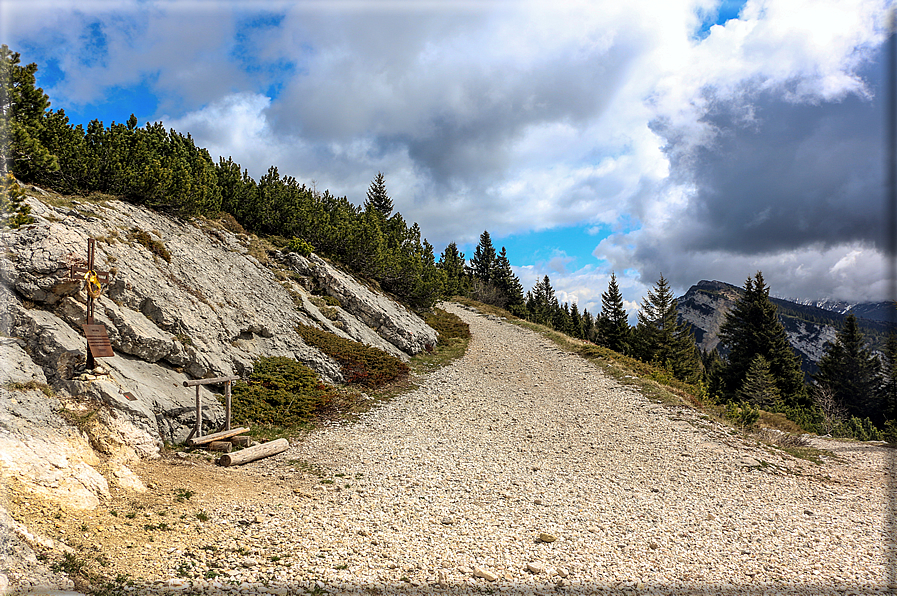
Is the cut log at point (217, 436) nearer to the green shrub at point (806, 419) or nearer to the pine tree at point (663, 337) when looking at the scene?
the green shrub at point (806, 419)

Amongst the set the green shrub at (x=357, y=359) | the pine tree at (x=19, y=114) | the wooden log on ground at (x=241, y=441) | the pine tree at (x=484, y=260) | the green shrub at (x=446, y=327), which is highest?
the pine tree at (x=484, y=260)

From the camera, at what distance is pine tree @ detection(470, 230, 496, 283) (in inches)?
3167

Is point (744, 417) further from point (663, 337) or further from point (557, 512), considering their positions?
point (663, 337)

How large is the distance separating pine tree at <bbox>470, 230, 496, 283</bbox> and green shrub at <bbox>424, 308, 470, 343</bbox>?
143 feet

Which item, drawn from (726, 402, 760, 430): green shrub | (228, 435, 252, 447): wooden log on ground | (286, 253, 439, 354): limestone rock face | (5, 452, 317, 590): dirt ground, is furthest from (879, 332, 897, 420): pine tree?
(5, 452, 317, 590): dirt ground

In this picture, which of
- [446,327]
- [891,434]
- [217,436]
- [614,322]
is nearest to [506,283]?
[614,322]

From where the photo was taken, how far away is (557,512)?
30.3 ft

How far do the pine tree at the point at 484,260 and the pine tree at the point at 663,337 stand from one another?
36.9 meters

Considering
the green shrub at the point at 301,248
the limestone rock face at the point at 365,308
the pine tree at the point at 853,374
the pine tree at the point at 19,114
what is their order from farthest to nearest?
the pine tree at the point at 853,374, the green shrub at the point at 301,248, the limestone rock face at the point at 365,308, the pine tree at the point at 19,114

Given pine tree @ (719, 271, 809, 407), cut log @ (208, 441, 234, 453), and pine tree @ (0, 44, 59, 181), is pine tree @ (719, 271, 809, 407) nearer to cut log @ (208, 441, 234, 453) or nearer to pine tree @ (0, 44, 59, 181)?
cut log @ (208, 441, 234, 453)

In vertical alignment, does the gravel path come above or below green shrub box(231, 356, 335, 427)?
below

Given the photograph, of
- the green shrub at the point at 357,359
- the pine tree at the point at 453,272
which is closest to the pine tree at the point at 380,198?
the pine tree at the point at 453,272

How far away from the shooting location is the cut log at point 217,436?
36.4 feet

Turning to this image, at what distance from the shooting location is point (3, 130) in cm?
916
